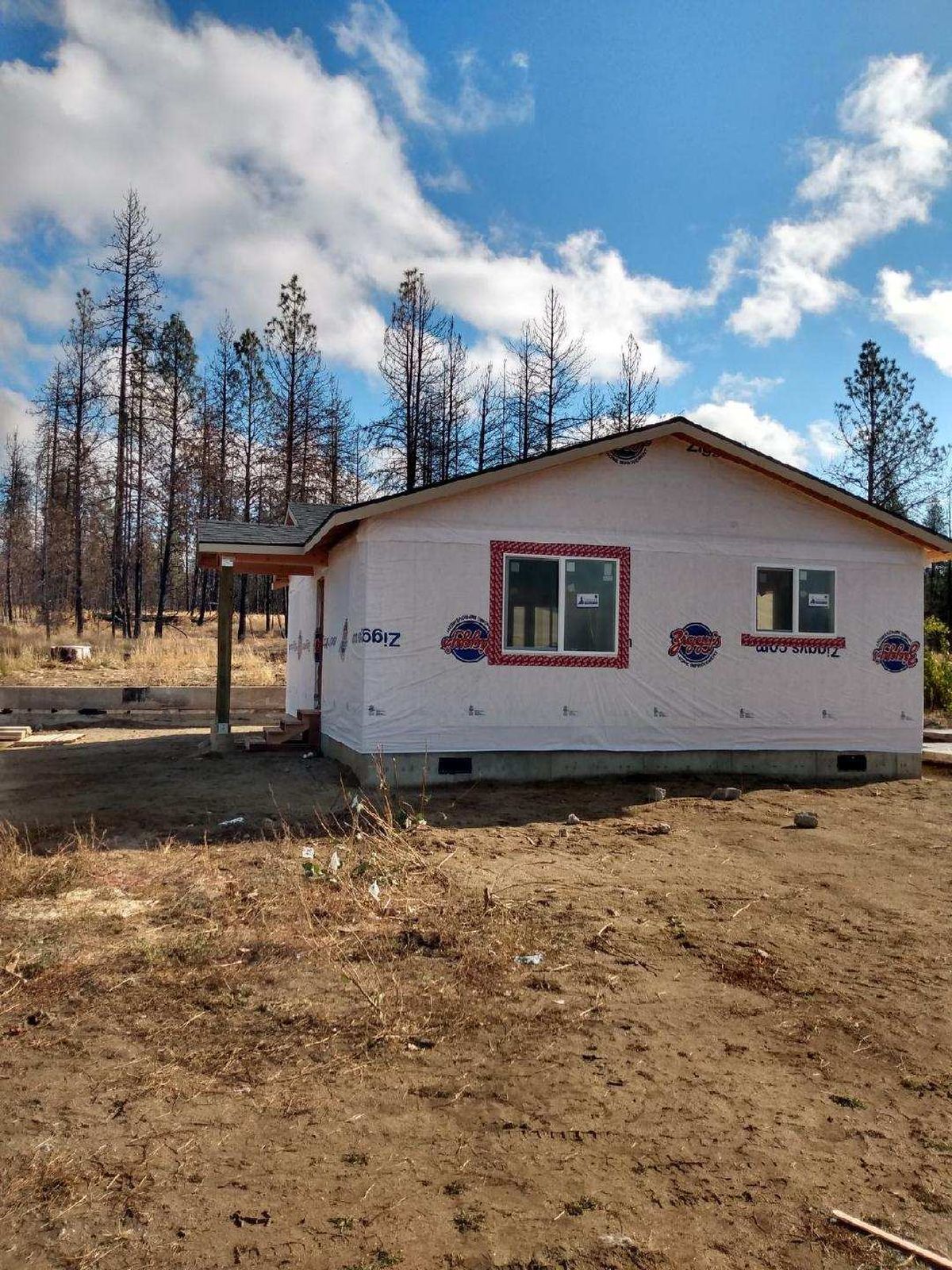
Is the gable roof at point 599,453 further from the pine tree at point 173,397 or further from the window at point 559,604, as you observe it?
the pine tree at point 173,397

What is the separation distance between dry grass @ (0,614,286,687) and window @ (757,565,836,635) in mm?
13401

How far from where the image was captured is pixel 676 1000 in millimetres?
4605

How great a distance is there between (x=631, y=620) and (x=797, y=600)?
256cm

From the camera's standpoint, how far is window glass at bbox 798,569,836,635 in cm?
1239

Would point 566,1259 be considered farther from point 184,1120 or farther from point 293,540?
point 293,540

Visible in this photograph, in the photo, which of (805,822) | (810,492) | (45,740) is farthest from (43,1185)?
(45,740)

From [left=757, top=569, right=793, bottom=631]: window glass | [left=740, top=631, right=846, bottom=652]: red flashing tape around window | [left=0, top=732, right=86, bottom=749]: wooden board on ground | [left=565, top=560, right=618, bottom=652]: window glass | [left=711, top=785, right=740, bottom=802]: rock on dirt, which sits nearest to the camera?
[left=711, top=785, right=740, bottom=802]: rock on dirt

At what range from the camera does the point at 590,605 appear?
11.5 metres

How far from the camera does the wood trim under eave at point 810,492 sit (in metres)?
12.0

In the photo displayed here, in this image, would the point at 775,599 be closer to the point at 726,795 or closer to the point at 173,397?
the point at 726,795

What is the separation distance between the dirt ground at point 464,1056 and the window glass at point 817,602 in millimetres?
4953

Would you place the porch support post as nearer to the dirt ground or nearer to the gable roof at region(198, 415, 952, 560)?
the gable roof at region(198, 415, 952, 560)

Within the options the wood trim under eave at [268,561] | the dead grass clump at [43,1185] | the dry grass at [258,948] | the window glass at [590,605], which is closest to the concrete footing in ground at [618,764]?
the window glass at [590,605]

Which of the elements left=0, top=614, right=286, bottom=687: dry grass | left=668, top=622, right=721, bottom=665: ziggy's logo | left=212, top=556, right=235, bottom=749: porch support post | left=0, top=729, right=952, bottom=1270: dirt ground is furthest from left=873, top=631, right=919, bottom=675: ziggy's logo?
left=0, top=614, right=286, bottom=687: dry grass
